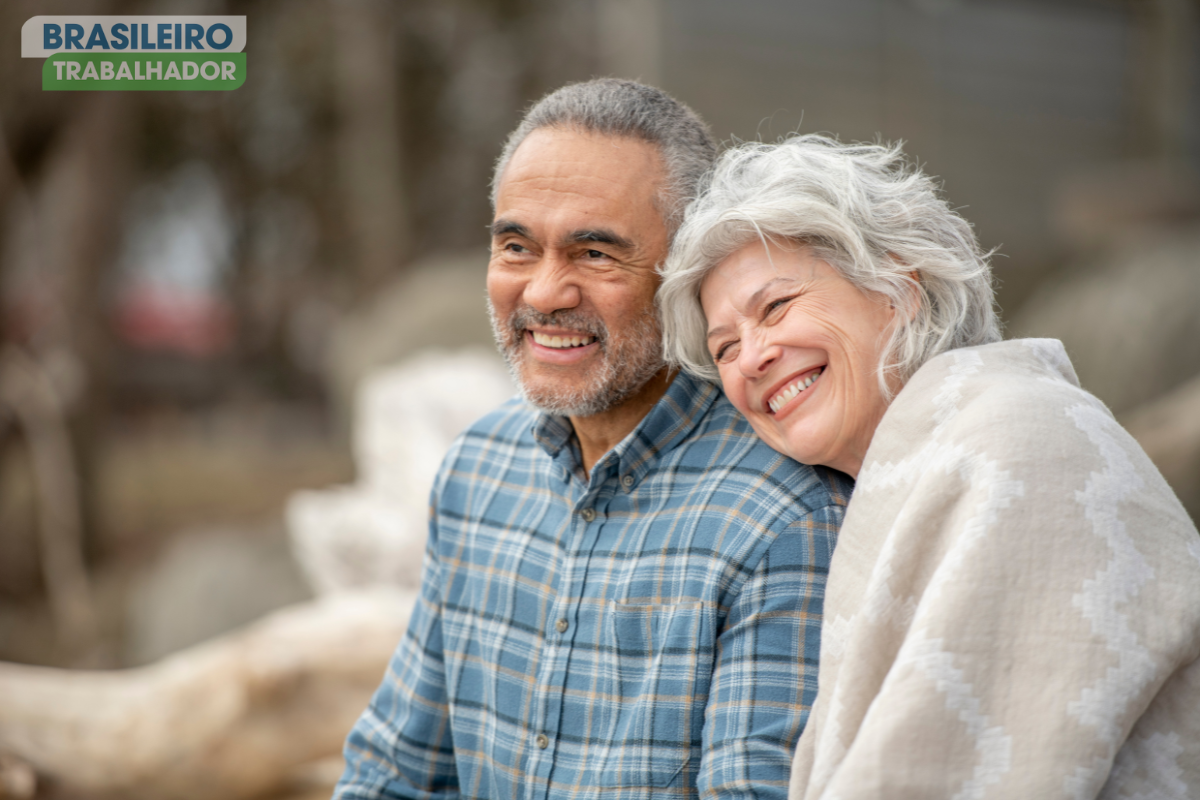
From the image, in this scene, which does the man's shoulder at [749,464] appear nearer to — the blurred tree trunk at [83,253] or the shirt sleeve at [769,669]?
the shirt sleeve at [769,669]

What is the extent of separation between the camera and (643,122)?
68.6 inches

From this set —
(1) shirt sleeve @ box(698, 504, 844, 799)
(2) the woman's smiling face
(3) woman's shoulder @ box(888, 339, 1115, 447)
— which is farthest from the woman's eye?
(1) shirt sleeve @ box(698, 504, 844, 799)

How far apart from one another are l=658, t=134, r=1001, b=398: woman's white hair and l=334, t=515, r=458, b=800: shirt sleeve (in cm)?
86

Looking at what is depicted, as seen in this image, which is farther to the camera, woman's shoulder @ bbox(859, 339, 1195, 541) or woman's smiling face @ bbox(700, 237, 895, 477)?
woman's smiling face @ bbox(700, 237, 895, 477)

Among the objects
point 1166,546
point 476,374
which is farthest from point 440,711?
point 476,374

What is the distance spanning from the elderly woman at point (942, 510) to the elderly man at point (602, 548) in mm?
105

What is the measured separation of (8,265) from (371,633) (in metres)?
4.39

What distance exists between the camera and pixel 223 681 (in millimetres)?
3145

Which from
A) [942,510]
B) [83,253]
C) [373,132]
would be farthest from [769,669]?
[373,132]

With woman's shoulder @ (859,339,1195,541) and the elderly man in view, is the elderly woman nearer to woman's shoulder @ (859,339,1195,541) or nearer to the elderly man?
woman's shoulder @ (859,339,1195,541)

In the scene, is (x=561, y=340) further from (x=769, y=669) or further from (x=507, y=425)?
(x=769, y=669)

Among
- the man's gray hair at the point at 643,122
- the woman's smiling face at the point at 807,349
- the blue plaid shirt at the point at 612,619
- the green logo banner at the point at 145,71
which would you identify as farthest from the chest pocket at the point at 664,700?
the green logo banner at the point at 145,71

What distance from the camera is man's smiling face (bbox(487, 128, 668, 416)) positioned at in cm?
171

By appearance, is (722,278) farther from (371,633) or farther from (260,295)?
(260,295)
